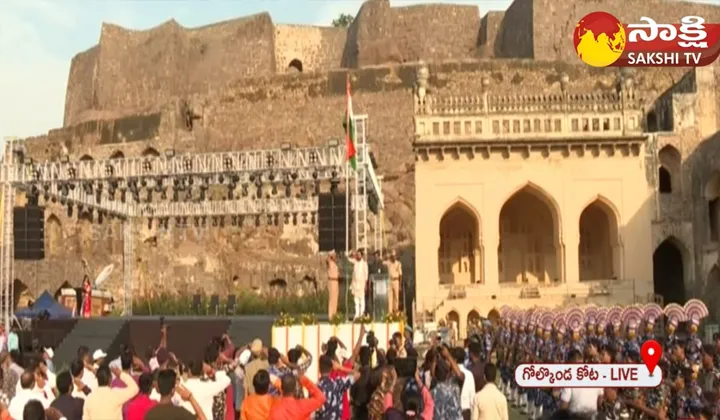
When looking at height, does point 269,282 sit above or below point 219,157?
below

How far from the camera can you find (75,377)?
873 cm

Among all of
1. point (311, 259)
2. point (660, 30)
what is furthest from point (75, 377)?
point (311, 259)

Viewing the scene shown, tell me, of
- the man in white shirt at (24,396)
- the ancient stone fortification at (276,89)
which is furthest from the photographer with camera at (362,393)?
the ancient stone fortification at (276,89)

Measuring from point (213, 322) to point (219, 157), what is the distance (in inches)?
329

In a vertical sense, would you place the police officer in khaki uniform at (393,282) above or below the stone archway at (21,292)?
above

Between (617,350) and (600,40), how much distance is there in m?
7.83

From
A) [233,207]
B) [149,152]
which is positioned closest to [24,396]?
[233,207]

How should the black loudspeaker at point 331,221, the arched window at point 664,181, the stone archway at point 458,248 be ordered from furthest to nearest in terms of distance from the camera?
1. the arched window at point 664,181
2. the stone archway at point 458,248
3. the black loudspeaker at point 331,221

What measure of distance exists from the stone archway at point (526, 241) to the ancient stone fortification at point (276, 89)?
20.4ft

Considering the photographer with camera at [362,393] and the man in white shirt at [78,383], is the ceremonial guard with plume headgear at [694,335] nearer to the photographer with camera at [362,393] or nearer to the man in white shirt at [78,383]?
the photographer with camera at [362,393]

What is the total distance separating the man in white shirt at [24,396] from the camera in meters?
8.16

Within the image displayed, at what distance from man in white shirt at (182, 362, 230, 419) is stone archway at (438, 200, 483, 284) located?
22.0m

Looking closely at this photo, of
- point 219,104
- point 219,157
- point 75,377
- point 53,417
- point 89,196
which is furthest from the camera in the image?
point 219,104

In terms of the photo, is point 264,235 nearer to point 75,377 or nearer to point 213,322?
point 213,322
